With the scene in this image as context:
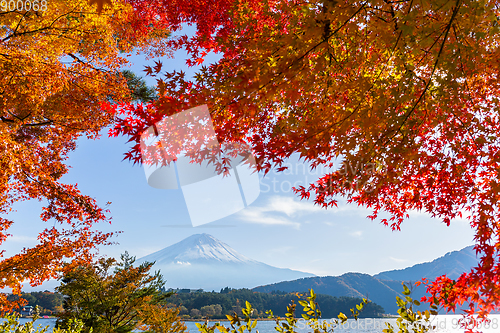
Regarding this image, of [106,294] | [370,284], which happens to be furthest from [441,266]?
[106,294]

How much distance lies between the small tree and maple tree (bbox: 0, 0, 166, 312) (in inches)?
117

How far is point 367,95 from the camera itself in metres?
3.90

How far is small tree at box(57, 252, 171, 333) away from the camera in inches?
413

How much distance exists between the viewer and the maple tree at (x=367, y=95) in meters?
2.59

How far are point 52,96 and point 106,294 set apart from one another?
801 centimetres

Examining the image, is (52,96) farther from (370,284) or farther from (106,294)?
(370,284)

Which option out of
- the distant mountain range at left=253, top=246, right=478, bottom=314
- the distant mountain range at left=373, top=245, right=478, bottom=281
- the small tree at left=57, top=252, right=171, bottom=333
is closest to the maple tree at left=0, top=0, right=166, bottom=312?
the small tree at left=57, top=252, right=171, bottom=333

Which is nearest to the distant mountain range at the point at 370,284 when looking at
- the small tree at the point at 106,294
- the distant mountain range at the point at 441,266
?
the distant mountain range at the point at 441,266

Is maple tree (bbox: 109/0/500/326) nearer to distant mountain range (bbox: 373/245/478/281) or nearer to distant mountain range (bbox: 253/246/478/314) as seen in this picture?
distant mountain range (bbox: 253/246/478/314)

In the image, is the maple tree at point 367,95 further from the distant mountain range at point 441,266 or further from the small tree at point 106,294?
the distant mountain range at point 441,266

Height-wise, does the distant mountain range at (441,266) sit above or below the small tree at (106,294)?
below

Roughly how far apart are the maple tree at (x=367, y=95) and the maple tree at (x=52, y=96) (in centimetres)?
427

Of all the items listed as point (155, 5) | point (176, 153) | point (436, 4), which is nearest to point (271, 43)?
point (436, 4)

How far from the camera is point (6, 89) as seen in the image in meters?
6.55
